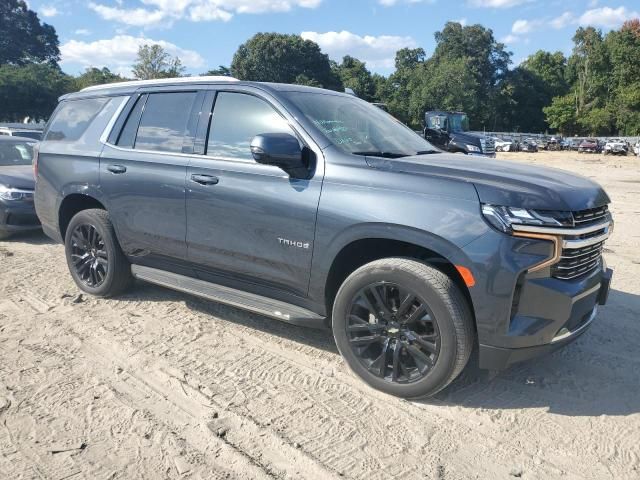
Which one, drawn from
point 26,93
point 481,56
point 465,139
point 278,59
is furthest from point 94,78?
point 481,56

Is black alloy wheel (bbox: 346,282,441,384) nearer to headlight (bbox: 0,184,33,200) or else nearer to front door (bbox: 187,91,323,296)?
front door (bbox: 187,91,323,296)

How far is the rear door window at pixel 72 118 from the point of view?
16.5ft

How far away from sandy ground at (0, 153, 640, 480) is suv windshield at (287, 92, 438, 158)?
1.51 m

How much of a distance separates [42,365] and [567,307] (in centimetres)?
336

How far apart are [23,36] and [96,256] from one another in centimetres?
8713

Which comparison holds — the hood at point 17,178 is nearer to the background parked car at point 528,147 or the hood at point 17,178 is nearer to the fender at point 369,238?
the fender at point 369,238

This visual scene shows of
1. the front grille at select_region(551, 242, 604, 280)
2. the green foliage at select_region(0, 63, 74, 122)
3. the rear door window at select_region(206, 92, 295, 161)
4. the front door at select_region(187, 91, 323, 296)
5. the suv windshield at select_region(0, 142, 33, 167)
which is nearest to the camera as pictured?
the front grille at select_region(551, 242, 604, 280)

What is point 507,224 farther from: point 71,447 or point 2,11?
point 2,11

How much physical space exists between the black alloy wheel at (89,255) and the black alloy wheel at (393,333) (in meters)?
2.63

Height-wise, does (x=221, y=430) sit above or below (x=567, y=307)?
below

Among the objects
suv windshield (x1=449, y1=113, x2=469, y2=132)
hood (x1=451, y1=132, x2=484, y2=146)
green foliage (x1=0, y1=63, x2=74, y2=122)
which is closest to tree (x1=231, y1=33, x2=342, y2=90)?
green foliage (x1=0, y1=63, x2=74, y2=122)

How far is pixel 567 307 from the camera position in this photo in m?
2.94

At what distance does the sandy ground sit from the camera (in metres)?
2.67

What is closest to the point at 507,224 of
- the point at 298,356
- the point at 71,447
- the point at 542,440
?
the point at 542,440
